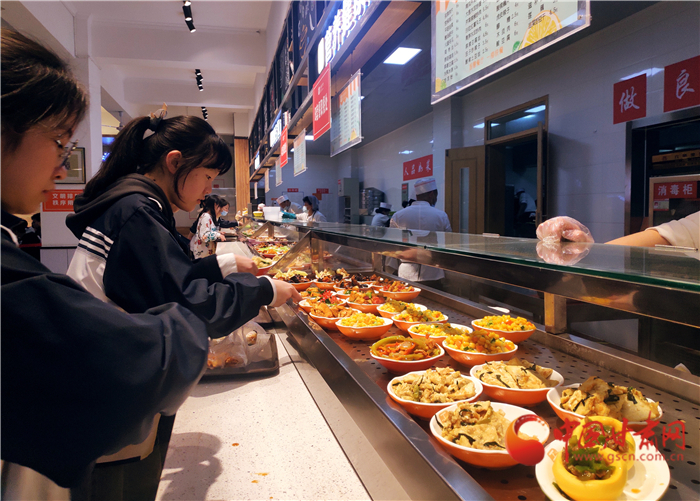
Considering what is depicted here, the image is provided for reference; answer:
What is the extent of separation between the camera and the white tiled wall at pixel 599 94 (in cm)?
398

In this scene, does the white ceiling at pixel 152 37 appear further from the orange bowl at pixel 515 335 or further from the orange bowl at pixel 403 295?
the orange bowl at pixel 515 335

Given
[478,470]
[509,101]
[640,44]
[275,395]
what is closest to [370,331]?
[275,395]

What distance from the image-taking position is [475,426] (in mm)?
1011

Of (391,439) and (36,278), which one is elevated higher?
(36,278)

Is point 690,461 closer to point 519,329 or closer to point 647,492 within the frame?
point 647,492

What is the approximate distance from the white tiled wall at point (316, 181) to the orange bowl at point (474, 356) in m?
14.2

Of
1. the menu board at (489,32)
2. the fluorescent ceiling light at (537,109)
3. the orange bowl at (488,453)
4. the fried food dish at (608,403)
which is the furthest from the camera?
the fluorescent ceiling light at (537,109)

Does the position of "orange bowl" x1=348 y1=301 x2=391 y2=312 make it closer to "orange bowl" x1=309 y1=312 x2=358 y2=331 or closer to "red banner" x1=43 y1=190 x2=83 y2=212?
"orange bowl" x1=309 y1=312 x2=358 y2=331

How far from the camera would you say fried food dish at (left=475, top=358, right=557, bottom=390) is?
4.00ft

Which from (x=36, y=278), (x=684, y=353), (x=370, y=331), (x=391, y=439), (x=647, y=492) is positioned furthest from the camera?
(x=684, y=353)

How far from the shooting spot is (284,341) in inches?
103

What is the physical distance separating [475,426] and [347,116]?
9.56 feet

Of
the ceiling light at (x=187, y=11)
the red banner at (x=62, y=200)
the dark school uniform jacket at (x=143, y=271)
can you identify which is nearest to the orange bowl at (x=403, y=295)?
the dark school uniform jacket at (x=143, y=271)

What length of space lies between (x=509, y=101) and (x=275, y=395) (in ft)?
19.8
